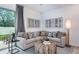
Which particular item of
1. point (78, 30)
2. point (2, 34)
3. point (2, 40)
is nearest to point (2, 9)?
point (2, 34)

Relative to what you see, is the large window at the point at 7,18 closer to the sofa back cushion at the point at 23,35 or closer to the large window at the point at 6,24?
the large window at the point at 6,24

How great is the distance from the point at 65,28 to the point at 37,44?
0.76 metres

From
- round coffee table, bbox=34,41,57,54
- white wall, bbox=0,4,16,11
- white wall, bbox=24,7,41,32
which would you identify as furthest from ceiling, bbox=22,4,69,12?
round coffee table, bbox=34,41,57,54

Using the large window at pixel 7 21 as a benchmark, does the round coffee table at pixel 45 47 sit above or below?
below

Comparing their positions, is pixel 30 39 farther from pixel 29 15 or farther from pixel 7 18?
pixel 7 18

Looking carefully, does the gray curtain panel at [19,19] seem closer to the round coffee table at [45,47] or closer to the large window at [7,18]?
the large window at [7,18]

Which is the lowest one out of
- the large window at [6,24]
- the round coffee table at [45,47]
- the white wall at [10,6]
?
the round coffee table at [45,47]

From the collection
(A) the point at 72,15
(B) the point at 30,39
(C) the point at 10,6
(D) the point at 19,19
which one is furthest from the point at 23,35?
(A) the point at 72,15

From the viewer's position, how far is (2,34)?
65.8 inches

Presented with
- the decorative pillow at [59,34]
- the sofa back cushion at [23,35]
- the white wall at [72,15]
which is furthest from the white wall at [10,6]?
the decorative pillow at [59,34]

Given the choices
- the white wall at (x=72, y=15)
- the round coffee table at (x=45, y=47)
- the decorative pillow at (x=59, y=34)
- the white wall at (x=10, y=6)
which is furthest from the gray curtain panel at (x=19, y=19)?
the decorative pillow at (x=59, y=34)

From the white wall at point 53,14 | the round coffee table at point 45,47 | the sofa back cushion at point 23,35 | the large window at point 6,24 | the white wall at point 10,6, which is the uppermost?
the white wall at point 10,6

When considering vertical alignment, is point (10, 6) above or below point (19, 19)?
above
